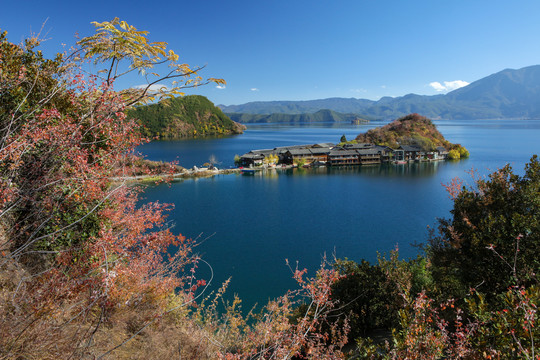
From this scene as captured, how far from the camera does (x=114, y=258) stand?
4.06 m

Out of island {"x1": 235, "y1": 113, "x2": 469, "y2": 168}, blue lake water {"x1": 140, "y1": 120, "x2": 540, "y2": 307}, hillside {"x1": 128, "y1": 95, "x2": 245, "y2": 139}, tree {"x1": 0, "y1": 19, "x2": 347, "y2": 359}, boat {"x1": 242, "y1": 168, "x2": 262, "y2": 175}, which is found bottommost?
blue lake water {"x1": 140, "y1": 120, "x2": 540, "y2": 307}

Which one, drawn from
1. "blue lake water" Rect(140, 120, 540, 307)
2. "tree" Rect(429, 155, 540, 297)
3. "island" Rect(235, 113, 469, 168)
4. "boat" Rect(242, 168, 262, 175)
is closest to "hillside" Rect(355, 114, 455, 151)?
"island" Rect(235, 113, 469, 168)

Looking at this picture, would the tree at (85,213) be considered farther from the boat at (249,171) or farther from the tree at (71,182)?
the boat at (249,171)

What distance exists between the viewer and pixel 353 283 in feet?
24.4

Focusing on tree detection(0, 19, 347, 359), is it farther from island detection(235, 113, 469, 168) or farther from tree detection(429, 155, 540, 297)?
island detection(235, 113, 469, 168)

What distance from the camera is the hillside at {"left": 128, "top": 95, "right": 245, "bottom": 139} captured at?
384ft

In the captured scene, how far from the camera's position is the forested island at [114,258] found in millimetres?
2699

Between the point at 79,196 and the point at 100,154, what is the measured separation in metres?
0.74

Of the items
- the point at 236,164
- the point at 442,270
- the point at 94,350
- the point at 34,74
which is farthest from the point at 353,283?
the point at 236,164

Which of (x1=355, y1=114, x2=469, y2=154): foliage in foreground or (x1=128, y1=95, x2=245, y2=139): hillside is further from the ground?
(x1=128, y1=95, x2=245, y2=139): hillside

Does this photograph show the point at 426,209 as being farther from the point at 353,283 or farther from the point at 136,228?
the point at 136,228

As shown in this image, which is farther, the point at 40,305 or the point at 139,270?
the point at 139,270

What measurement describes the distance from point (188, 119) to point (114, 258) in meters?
137

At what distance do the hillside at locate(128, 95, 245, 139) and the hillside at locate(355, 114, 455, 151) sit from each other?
78.4 m
